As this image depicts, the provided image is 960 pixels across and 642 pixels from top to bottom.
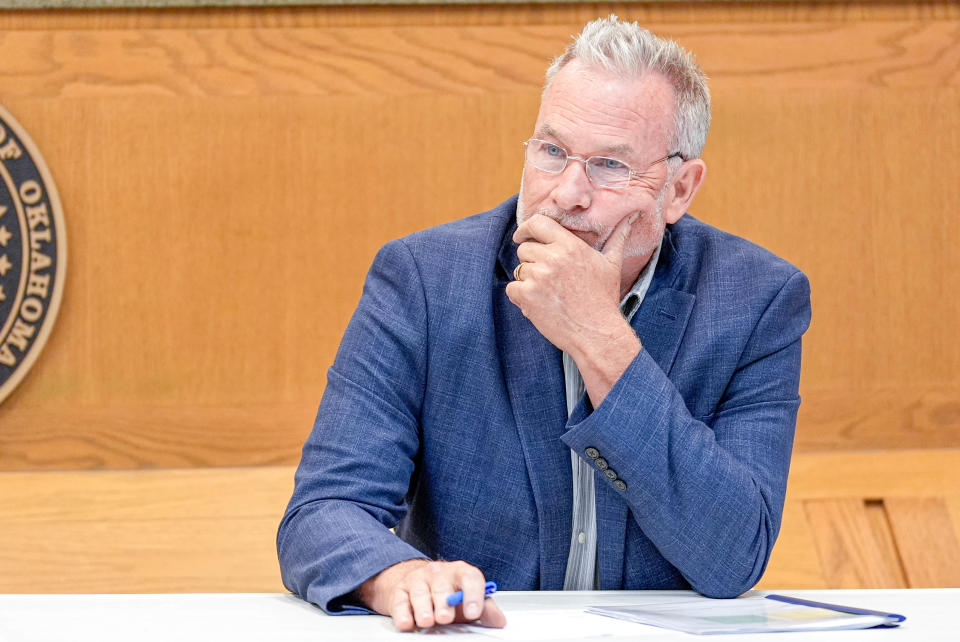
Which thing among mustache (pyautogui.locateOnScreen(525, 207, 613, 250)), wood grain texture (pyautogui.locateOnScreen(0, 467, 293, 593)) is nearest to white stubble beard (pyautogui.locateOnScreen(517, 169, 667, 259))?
mustache (pyautogui.locateOnScreen(525, 207, 613, 250))

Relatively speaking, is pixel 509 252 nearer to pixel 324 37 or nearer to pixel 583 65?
pixel 583 65

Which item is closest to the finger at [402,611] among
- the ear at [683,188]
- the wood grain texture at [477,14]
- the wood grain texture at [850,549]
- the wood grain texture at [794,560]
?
the ear at [683,188]

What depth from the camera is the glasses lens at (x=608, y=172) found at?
1.50 metres

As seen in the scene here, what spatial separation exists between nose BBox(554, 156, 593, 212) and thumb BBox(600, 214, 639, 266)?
6 centimetres

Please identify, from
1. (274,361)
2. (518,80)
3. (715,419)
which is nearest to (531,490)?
(715,419)

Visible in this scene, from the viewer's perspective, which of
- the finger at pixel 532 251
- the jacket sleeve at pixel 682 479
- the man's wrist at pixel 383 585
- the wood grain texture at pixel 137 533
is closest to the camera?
the man's wrist at pixel 383 585

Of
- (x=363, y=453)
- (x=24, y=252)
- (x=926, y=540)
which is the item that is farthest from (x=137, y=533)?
(x=926, y=540)

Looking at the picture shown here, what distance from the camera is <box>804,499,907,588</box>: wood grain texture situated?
2.25m

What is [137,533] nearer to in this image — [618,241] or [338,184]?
[338,184]

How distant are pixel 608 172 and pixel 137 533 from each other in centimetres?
134

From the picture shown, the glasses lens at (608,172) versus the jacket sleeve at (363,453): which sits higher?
the glasses lens at (608,172)

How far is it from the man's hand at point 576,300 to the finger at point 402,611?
400 millimetres

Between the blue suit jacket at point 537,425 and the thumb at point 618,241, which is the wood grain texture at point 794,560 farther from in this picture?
the thumb at point 618,241

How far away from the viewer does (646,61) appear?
5.02 feet
